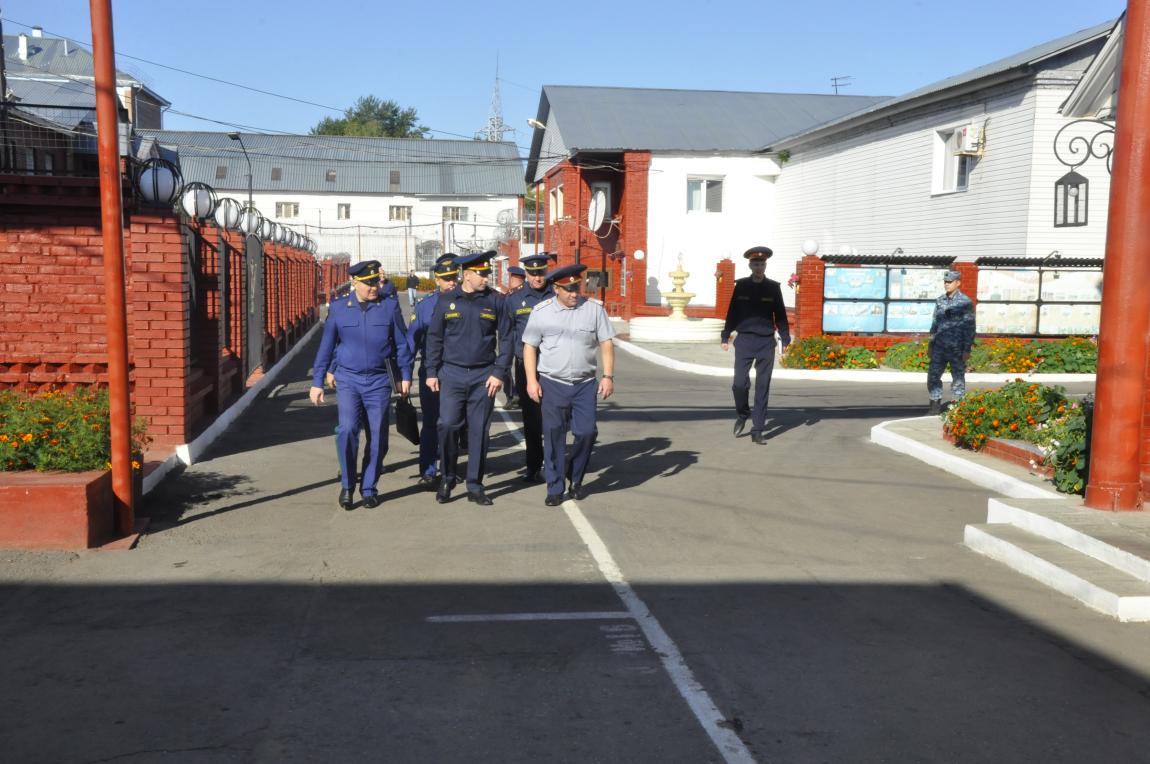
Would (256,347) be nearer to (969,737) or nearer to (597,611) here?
(597,611)

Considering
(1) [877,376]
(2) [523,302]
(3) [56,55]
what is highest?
(3) [56,55]

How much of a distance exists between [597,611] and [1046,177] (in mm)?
20072

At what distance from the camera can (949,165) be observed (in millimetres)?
26812

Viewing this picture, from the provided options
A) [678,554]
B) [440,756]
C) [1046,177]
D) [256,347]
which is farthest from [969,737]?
[1046,177]

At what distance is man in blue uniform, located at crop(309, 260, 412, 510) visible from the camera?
8.59 meters

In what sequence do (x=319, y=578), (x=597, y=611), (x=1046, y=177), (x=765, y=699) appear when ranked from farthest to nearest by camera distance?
1. (x=1046, y=177)
2. (x=319, y=578)
3. (x=597, y=611)
4. (x=765, y=699)

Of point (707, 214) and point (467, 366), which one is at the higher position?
point (707, 214)

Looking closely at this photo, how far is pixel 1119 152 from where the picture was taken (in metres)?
7.39

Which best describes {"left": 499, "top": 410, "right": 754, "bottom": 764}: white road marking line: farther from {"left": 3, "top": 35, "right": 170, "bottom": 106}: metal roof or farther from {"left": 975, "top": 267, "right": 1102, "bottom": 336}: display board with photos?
{"left": 3, "top": 35, "right": 170, "bottom": 106}: metal roof

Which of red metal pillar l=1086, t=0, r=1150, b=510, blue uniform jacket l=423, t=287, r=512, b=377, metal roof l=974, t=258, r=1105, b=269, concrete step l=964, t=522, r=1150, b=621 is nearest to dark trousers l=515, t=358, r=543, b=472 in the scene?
blue uniform jacket l=423, t=287, r=512, b=377

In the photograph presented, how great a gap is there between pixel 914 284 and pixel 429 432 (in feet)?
48.5

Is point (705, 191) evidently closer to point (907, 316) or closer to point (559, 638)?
point (907, 316)

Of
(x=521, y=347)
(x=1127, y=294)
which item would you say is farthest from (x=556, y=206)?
(x=1127, y=294)

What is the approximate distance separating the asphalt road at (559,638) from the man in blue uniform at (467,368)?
40cm
